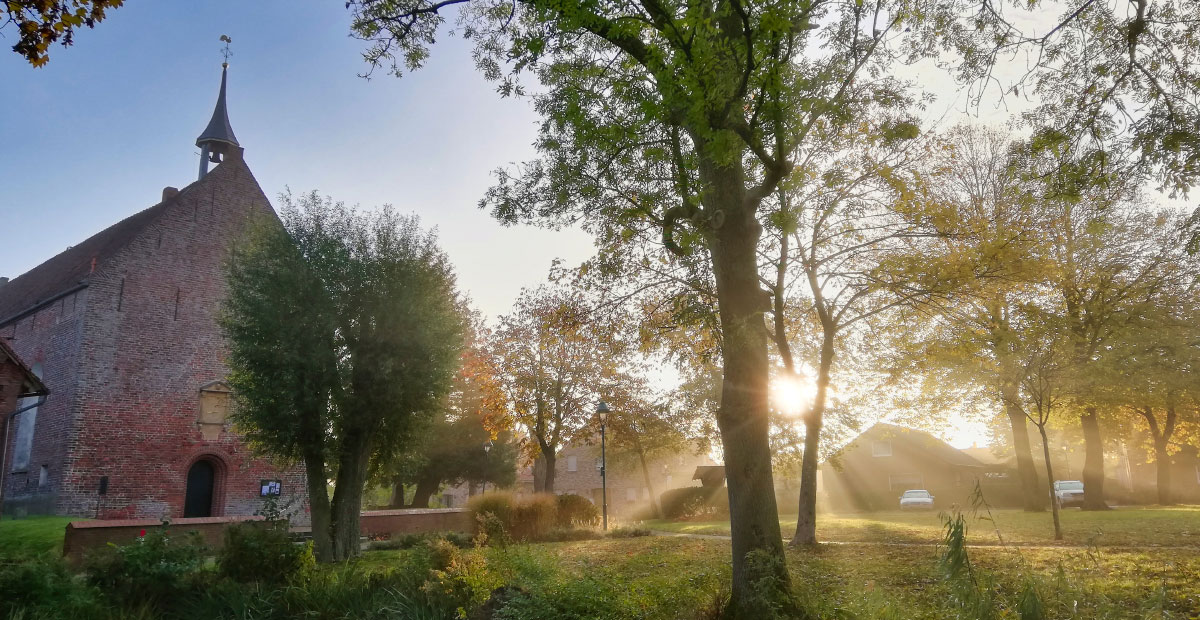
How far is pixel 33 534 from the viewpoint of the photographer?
1658 cm

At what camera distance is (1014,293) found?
805 inches

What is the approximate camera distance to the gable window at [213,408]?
2389 centimetres

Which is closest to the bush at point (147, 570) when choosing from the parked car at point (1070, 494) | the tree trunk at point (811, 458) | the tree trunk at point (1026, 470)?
the tree trunk at point (811, 458)

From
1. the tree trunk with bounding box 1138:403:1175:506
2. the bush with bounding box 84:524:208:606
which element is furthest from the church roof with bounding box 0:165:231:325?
the tree trunk with bounding box 1138:403:1175:506

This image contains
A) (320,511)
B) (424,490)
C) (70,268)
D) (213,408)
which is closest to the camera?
(320,511)

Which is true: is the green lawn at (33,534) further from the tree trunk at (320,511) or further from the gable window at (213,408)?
the gable window at (213,408)

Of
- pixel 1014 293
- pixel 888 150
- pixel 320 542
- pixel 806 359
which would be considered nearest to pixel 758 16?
pixel 888 150

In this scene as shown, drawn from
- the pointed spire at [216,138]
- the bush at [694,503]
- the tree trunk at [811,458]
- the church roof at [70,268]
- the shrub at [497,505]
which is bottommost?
the bush at [694,503]

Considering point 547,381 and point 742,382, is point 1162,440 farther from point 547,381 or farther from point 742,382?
point 742,382

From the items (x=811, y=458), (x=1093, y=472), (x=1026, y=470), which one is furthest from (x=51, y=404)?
(x=1093, y=472)

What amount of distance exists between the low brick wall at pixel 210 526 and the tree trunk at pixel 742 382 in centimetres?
732

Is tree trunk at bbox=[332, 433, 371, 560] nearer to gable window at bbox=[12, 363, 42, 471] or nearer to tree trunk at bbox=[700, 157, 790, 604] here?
tree trunk at bbox=[700, 157, 790, 604]

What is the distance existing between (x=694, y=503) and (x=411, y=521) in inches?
756

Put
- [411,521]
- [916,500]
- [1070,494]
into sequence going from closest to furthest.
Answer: [411,521] → [1070,494] → [916,500]
